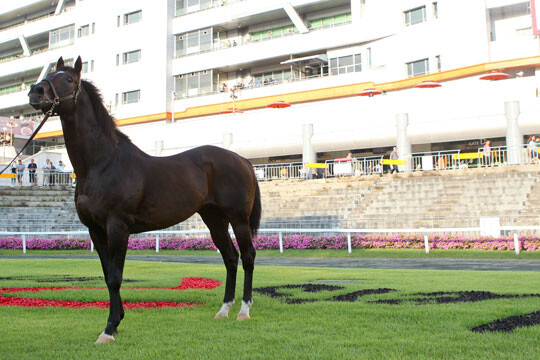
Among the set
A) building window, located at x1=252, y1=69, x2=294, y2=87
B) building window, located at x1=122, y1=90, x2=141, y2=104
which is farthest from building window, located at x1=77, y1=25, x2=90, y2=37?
building window, located at x1=252, y1=69, x2=294, y2=87

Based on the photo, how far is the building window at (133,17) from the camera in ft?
177

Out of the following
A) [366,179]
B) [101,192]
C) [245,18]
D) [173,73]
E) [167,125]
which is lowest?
[101,192]

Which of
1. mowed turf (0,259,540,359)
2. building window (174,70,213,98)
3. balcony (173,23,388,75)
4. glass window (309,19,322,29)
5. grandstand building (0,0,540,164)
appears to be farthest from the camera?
building window (174,70,213,98)

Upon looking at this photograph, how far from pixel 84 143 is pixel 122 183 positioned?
1.93 feet

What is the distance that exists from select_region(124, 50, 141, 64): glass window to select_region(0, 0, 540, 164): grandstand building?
0.10m

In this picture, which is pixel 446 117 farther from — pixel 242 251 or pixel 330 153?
pixel 242 251

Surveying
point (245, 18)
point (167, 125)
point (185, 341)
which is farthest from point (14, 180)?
point (185, 341)

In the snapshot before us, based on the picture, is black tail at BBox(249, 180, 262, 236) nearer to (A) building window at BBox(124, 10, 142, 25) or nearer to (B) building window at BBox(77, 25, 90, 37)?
(A) building window at BBox(124, 10, 142, 25)

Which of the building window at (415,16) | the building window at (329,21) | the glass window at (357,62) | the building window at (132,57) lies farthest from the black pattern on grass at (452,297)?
the building window at (132,57)

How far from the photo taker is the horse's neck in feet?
18.3

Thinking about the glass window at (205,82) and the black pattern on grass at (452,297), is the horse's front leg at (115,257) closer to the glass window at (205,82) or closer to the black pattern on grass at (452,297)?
the black pattern on grass at (452,297)

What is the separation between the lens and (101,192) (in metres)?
5.41

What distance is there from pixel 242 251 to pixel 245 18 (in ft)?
148

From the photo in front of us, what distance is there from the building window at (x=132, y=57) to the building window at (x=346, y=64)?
20.1 m
